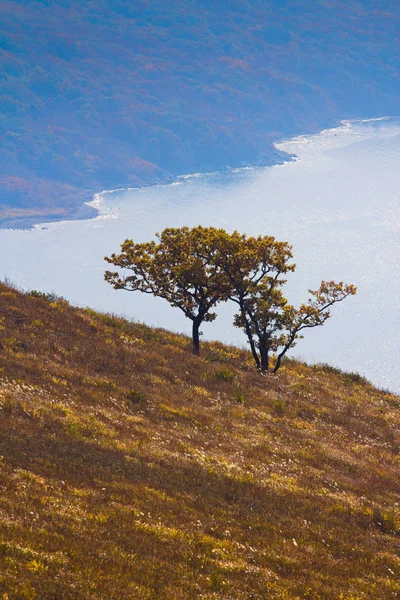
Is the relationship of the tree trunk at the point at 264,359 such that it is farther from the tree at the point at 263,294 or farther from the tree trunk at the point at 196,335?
the tree trunk at the point at 196,335

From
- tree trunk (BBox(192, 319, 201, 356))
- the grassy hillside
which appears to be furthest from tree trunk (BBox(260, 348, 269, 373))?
tree trunk (BBox(192, 319, 201, 356))

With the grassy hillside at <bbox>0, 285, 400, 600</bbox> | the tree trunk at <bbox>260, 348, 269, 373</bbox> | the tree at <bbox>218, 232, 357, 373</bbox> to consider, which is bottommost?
the grassy hillside at <bbox>0, 285, 400, 600</bbox>

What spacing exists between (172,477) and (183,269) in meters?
23.7

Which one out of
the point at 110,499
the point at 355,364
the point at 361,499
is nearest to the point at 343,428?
the point at 361,499

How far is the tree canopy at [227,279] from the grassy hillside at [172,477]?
5.24m

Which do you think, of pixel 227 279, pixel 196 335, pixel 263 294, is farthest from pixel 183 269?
pixel 263 294

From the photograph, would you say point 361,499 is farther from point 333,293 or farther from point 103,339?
point 333,293

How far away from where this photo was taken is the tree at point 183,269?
40.8 meters

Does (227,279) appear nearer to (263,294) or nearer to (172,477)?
(263,294)

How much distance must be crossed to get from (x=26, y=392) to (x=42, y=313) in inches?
510

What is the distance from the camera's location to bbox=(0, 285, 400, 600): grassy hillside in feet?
37.4

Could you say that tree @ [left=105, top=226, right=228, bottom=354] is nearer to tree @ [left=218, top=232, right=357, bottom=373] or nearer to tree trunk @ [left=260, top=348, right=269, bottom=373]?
tree @ [left=218, top=232, right=357, bottom=373]

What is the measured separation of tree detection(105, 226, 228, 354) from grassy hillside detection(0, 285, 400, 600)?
584 cm

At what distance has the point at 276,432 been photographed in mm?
27156
